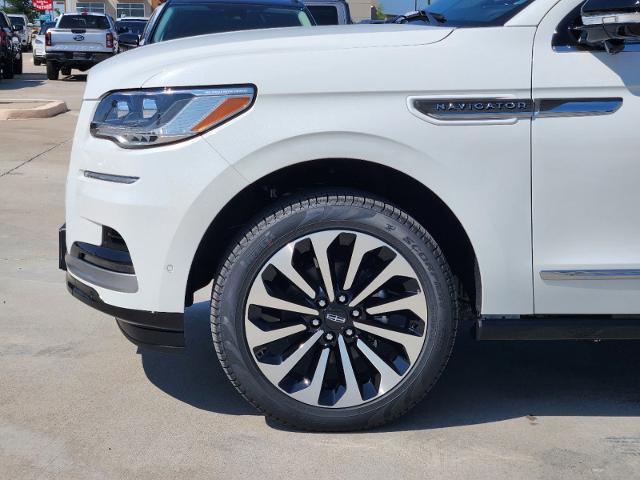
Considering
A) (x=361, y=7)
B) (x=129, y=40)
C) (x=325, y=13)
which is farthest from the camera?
(x=361, y=7)

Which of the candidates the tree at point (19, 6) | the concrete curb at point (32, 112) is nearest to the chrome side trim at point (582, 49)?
the concrete curb at point (32, 112)

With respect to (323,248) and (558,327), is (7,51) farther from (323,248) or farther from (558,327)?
(558,327)

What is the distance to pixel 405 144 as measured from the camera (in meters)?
3.44

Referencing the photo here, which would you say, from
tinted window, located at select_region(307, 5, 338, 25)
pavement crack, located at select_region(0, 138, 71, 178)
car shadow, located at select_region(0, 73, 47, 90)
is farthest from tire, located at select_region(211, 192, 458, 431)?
car shadow, located at select_region(0, 73, 47, 90)

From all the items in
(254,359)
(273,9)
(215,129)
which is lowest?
(254,359)

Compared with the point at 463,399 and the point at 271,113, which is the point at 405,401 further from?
the point at 271,113

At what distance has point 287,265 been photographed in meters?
3.56

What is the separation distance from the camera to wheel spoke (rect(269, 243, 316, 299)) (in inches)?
140

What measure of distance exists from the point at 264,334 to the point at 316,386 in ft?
0.88

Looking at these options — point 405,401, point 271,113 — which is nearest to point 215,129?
point 271,113

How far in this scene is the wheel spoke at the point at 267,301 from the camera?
140 inches

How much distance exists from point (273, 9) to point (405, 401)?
599 cm

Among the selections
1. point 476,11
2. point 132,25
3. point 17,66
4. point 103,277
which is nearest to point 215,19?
point 476,11

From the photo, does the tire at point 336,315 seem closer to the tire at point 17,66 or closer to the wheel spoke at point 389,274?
the wheel spoke at point 389,274
